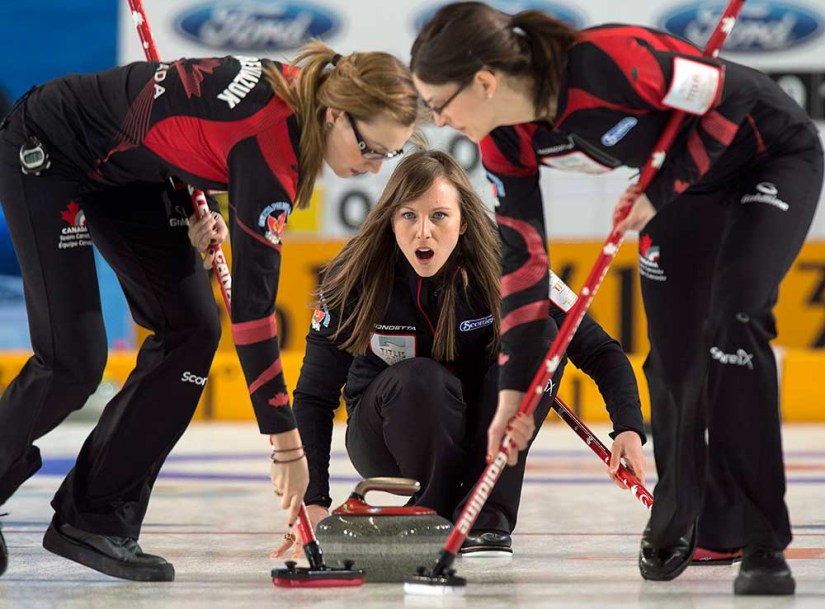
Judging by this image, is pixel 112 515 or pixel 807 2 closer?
pixel 112 515

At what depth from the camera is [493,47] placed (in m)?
2.66

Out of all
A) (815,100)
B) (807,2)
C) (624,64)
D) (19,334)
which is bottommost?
(19,334)

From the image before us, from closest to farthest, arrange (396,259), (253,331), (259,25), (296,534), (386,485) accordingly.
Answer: (253,331), (386,485), (296,534), (396,259), (259,25)

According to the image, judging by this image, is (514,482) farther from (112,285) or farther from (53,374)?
(112,285)

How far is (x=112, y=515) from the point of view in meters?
3.17

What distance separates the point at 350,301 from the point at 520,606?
3.83 ft

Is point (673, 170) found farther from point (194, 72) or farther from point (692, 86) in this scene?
point (194, 72)

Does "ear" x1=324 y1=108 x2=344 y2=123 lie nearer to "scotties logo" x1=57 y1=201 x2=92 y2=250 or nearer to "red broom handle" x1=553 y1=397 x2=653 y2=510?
"scotties logo" x1=57 y1=201 x2=92 y2=250

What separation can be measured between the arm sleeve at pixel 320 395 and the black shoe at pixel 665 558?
0.80 m

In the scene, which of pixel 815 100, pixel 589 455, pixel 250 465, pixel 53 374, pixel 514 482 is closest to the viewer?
pixel 53 374

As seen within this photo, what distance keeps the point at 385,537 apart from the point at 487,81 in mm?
1067

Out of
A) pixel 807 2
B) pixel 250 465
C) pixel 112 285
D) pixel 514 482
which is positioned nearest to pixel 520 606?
pixel 514 482

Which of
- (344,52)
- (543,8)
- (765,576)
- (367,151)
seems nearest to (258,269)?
(367,151)

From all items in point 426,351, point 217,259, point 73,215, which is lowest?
point 426,351
